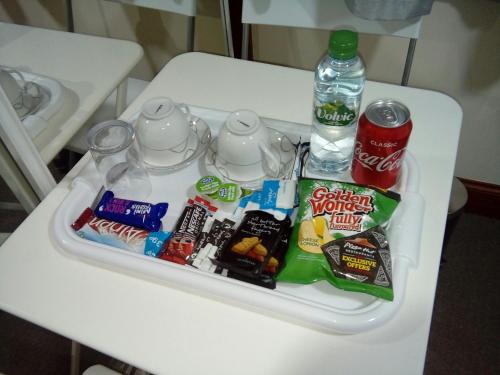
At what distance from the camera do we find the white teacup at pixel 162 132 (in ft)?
2.32

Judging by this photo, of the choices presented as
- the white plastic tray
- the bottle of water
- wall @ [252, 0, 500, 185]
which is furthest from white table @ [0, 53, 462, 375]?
wall @ [252, 0, 500, 185]

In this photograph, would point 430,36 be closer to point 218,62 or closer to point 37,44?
point 218,62

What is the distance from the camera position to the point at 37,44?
1.18 metres

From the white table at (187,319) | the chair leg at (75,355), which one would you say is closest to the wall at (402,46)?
the white table at (187,319)

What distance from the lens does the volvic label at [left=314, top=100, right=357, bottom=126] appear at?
65 centimetres

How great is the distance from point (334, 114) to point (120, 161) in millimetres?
368

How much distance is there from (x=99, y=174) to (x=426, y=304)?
55cm

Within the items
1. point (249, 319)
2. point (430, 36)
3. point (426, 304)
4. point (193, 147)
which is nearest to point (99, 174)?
point (193, 147)


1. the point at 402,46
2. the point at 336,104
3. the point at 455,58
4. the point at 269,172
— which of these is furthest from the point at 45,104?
the point at 455,58

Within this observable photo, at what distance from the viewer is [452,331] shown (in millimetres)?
1265

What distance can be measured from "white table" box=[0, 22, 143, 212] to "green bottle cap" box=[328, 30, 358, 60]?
606 millimetres

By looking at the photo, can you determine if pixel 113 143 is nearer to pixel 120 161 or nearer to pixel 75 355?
pixel 120 161

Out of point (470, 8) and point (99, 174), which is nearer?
point (99, 174)

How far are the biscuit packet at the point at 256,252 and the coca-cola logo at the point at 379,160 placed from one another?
0.52 ft
